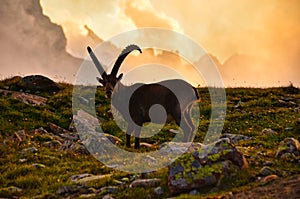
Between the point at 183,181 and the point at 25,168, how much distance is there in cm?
604

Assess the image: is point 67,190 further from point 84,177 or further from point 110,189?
point 110,189

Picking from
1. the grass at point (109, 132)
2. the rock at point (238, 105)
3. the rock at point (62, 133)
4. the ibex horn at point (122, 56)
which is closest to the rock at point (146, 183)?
the grass at point (109, 132)

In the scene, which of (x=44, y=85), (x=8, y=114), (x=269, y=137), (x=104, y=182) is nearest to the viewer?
(x=104, y=182)

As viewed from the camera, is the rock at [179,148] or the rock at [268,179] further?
the rock at [179,148]

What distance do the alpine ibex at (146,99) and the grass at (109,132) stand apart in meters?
1.61

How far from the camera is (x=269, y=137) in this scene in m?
16.4

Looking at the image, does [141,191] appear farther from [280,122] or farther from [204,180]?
[280,122]

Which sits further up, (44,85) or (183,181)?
(44,85)

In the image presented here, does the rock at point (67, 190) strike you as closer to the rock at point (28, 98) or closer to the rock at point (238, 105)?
the rock at point (28, 98)

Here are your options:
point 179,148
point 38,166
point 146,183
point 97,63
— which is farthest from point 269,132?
point 38,166

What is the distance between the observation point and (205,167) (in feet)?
32.4

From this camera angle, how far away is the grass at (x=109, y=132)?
35.4ft

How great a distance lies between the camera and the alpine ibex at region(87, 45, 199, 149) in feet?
53.8

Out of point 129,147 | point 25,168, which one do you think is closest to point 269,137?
point 129,147
